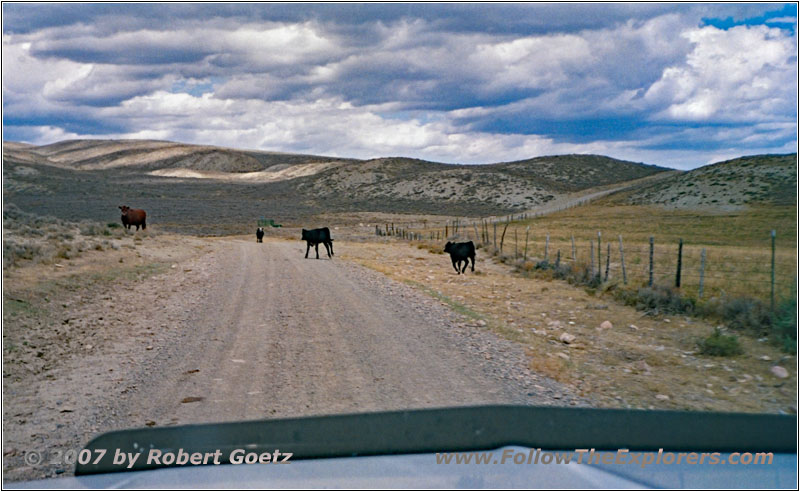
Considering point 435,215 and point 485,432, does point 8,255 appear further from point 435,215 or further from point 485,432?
point 435,215

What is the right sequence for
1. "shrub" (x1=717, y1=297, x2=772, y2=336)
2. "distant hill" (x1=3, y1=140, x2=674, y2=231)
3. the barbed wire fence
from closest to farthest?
1. "shrub" (x1=717, y1=297, x2=772, y2=336)
2. the barbed wire fence
3. "distant hill" (x1=3, y1=140, x2=674, y2=231)

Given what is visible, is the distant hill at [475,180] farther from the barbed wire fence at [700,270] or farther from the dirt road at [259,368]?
the dirt road at [259,368]

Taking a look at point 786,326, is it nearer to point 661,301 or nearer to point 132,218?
point 661,301

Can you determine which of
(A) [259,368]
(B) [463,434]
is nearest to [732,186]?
(A) [259,368]

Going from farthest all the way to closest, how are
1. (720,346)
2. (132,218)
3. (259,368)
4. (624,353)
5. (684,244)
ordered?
(132,218) < (684,244) < (624,353) < (720,346) < (259,368)

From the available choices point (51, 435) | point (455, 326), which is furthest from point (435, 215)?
point (51, 435)

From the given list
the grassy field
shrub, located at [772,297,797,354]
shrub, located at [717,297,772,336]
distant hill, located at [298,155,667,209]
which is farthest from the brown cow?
distant hill, located at [298,155,667,209]

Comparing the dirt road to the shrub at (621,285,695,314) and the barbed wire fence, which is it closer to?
the shrub at (621,285,695,314)
